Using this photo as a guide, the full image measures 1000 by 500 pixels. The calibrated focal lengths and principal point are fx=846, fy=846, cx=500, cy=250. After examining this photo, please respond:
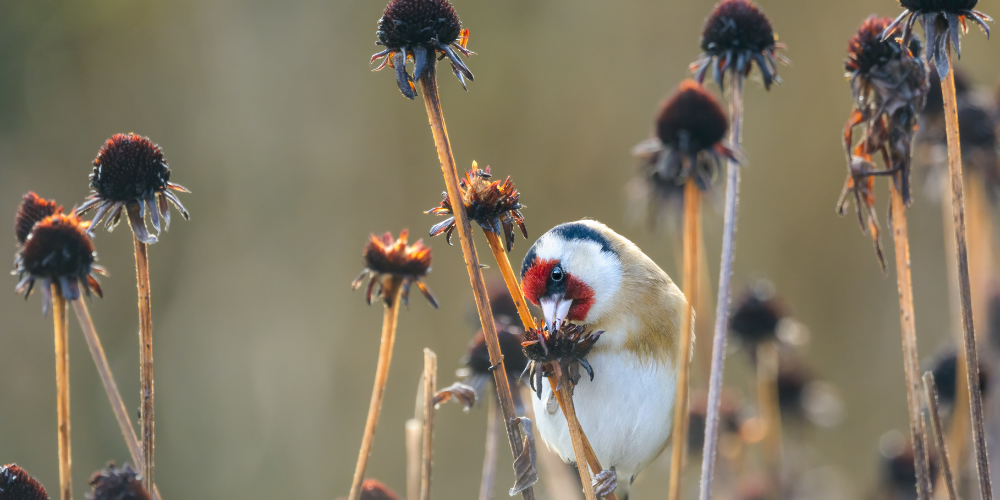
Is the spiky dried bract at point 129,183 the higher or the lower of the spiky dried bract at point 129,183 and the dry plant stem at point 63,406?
the higher

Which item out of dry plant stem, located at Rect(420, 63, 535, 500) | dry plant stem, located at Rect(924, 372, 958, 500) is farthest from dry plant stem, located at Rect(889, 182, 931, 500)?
dry plant stem, located at Rect(420, 63, 535, 500)

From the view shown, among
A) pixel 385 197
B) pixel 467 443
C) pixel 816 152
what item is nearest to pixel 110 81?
pixel 385 197

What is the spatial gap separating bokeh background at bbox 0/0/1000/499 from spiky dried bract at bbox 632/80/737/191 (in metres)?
2.30

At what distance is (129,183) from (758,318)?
1805mm

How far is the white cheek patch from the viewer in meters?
1.45

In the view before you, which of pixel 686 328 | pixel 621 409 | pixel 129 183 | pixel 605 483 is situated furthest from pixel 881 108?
pixel 129 183

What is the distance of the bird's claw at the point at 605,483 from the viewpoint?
140 centimetres

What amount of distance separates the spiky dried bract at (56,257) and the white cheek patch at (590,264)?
691 mm

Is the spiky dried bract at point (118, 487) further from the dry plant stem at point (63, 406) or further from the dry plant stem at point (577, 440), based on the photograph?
the dry plant stem at point (577, 440)

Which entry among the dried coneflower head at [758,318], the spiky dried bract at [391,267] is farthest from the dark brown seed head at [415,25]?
the dried coneflower head at [758,318]

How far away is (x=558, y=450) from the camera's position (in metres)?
1.65

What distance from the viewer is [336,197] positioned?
171 inches

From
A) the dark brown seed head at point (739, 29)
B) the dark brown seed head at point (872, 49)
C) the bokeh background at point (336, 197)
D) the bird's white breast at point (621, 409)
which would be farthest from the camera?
the bokeh background at point (336, 197)

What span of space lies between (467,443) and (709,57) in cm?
330
